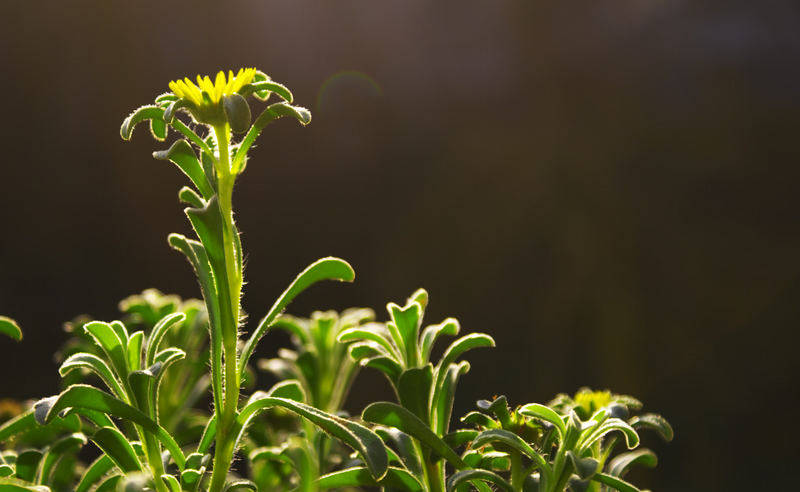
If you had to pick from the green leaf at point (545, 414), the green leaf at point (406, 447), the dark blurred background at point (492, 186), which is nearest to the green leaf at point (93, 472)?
the green leaf at point (406, 447)

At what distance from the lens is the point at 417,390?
1.70 ft

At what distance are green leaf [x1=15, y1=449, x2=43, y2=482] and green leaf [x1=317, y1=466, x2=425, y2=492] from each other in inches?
9.8

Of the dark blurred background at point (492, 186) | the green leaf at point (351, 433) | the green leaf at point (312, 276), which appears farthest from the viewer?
the dark blurred background at point (492, 186)

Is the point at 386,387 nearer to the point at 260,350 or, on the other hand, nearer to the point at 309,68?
the point at 260,350

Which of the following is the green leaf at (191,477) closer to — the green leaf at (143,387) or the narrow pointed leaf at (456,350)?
the green leaf at (143,387)

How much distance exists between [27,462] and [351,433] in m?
0.33

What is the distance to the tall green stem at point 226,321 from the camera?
47cm

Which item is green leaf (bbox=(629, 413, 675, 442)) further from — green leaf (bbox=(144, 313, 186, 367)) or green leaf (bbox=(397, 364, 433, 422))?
green leaf (bbox=(144, 313, 186, 367))

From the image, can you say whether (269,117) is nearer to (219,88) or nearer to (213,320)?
(219,88)

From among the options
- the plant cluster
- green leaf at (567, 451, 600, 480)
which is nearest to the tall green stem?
the plant cluster

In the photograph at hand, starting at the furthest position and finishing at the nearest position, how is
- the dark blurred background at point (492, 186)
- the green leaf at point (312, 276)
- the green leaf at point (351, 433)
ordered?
the dark blurred background at point (492, 186) < the green leaf at point (312, 276) < the green leaf at point (351, 433)

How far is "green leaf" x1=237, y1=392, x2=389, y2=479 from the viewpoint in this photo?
1.31 feet

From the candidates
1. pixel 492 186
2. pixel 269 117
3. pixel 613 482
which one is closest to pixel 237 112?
pixel 269 117

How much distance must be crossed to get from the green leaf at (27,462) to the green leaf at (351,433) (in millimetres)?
231
